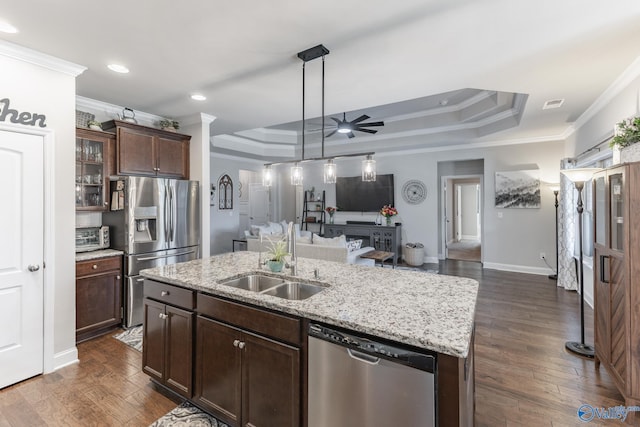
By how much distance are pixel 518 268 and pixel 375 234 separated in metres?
3.05

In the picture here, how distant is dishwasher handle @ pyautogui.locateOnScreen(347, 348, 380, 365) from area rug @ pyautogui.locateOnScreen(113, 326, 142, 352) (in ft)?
8.80

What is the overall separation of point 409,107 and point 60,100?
5900mm

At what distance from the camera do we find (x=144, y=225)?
3676 millimetres

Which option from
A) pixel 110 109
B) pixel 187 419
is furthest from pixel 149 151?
pixel 187 419

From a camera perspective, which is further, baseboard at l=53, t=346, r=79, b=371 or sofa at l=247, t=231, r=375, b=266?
sofa at l=247, t=231, r=375, b=266

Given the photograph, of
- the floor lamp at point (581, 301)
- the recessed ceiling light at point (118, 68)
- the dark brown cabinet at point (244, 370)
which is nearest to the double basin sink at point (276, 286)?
the dark brown cabinet at point (244, 370)

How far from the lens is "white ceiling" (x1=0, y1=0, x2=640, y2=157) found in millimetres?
2041

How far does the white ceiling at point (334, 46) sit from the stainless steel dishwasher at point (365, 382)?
2065mm

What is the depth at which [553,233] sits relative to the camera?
593cm

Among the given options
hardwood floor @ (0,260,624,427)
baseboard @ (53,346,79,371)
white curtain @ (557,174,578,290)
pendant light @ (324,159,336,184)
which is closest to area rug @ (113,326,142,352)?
hardwood floor @ (0,260,624,427)

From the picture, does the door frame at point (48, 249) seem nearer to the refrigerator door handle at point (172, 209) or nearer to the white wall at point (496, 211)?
the refrigerator door handle at point (172, 209)

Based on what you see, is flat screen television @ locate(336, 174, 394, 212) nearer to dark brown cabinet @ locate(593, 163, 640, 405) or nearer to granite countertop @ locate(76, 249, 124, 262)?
dark brown cabinet @ locate(593, 163, 640, 405)

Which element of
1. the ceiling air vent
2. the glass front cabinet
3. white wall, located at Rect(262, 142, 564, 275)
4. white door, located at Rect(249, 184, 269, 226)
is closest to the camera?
the glass front cabinet

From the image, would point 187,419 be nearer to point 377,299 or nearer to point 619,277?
point 377,299
